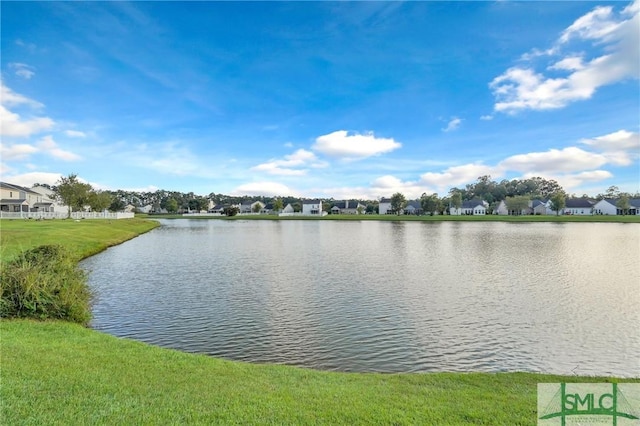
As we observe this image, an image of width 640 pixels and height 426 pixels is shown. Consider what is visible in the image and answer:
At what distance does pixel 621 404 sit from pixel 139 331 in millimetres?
12044

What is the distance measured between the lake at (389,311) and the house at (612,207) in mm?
110914

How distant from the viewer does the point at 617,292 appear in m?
16.9

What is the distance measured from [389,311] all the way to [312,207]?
12874 cm

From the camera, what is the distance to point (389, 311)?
14117mm

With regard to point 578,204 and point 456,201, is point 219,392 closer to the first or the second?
point 456,201

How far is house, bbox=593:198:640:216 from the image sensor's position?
113 m

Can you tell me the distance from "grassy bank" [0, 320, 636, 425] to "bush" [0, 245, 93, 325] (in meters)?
2.90

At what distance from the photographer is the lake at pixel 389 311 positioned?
10.2 metres

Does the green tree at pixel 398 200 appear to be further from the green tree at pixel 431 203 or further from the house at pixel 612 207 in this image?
the house at pixel 612 207

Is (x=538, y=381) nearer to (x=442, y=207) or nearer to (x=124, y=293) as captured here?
(x=124, y=293)

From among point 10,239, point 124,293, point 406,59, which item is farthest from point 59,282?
point 406,59

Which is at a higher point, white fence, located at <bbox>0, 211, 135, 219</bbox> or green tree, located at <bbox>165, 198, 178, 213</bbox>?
green tree, located at <bbox>165, 198, 178, 213</bbox>

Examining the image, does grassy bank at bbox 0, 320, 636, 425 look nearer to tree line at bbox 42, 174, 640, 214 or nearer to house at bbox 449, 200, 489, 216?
tree line at bbox 42, 174, 640, 214

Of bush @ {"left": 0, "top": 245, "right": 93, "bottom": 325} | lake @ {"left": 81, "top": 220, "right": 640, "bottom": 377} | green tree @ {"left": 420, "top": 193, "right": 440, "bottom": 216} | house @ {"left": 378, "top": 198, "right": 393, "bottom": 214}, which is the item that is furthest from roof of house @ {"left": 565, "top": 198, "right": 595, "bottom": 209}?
bush @ {"left": 0, "top": 245, "right": 93, "bottom": 325}
